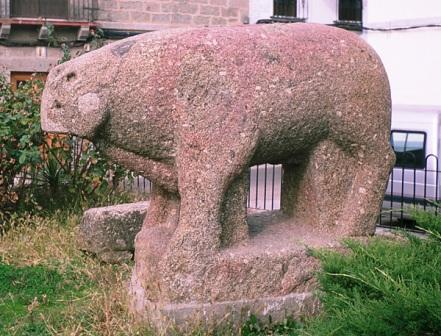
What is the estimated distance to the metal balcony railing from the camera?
1187cm

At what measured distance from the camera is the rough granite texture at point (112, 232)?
542 cm

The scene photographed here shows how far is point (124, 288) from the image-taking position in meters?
4.21

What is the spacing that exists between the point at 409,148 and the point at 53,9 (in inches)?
254

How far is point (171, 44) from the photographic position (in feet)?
12.5

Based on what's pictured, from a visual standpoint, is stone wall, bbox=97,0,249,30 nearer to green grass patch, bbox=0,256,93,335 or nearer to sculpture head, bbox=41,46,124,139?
green grass patch, bbox=0,256,93,335

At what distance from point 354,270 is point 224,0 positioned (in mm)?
11298

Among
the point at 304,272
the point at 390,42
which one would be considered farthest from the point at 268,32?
the point at 390,42

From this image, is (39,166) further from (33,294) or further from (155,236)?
(155,236)

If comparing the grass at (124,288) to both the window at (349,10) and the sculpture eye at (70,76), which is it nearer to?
the sculpture eye at (70,76)

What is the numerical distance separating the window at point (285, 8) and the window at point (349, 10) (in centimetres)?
112

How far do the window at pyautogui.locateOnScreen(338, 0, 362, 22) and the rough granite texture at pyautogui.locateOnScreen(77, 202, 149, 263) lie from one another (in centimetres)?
1104

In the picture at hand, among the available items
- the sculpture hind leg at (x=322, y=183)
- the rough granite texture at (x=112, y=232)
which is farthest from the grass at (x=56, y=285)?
the sculpture hind leg at (x=322, y=183)

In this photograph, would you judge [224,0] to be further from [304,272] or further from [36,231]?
[304,272]

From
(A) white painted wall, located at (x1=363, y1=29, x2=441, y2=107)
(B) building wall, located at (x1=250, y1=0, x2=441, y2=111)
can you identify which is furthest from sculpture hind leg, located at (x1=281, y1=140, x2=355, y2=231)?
(A) white painted wall, located at (x1=363, y1=29, x2=441, y2=107)
